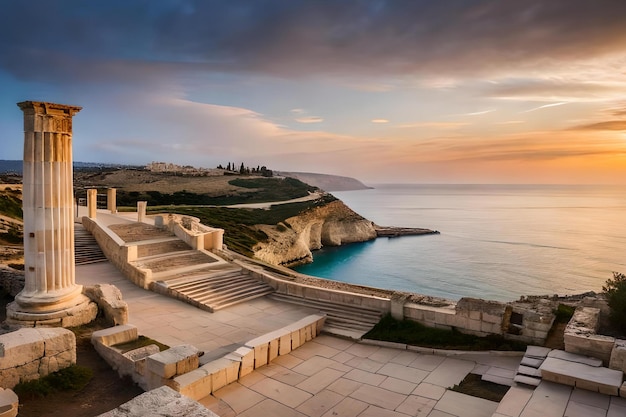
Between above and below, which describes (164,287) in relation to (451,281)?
above

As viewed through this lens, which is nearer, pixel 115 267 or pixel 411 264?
pixel 115 267

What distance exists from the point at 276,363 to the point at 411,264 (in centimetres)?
4991

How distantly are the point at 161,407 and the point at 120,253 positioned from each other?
17.0 m

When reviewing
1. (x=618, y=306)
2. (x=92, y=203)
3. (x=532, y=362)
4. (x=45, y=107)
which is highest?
(x=45, y=107)

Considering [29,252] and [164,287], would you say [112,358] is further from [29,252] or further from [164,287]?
[164,287]

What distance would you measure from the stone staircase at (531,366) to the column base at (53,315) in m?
11.5

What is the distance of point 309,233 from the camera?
67.0 metres

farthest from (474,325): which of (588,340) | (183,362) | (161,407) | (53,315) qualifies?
(53,315)

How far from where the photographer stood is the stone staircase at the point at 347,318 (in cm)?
1323

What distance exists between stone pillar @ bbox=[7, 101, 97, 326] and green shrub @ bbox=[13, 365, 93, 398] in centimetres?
300

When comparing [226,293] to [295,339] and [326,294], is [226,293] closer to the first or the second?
[326,294]

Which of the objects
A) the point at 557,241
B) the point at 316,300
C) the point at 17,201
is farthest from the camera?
the point at 557,241

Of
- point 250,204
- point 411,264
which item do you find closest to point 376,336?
point 411,264

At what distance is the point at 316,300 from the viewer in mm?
15633
